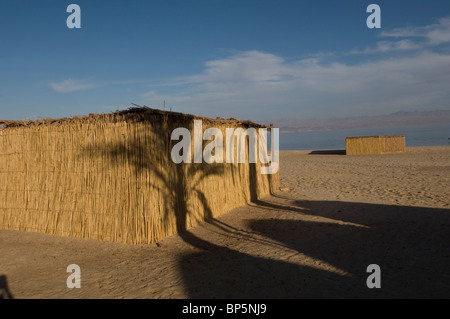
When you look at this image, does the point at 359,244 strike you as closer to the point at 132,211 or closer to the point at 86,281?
the point at 132,211

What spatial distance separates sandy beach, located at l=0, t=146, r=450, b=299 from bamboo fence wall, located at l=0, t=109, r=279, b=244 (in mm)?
277

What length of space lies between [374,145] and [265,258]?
21018mm

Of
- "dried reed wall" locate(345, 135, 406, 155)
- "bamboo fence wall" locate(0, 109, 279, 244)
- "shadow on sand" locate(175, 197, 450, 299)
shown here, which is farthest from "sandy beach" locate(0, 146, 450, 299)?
"dried reed wall" locate(345, 135, 406, 155)

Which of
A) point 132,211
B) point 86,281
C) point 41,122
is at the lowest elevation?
point 86,281

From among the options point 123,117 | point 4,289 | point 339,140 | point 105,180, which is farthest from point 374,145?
point 339,140

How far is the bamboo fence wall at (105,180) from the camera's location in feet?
15.6

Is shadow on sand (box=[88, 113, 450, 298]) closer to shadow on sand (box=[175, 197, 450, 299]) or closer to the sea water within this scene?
shadow on sand (box=[175, 197, 450, 299])

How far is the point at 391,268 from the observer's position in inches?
→ 142

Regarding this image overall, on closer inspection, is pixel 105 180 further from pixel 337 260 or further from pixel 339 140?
pixel 339 140

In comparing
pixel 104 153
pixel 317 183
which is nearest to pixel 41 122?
pixel 104 153

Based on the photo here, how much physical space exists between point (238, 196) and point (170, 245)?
2.80m

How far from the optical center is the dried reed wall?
22.2m

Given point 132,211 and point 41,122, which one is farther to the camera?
point 41,122

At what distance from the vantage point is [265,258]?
13.5ft
